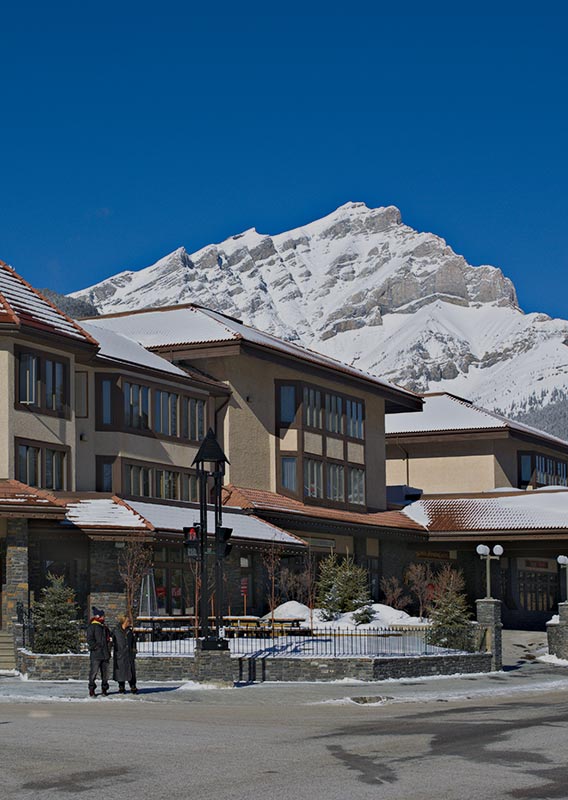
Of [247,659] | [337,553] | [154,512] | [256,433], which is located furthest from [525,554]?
[247,659]

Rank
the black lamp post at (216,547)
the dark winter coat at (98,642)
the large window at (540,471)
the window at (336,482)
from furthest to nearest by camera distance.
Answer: the large window at (540,471) < the window at (336,482) < the black lamp post at (216,547) < the dark winter coat at (98,642)

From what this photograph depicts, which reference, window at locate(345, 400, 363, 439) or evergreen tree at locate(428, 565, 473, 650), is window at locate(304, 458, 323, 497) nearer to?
window at locate(345, 400, 363, 439)

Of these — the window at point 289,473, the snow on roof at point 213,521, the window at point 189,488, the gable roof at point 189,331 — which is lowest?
the snow on roof at point 213,521

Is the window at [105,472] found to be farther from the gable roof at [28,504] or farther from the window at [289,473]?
the window at [289,473]

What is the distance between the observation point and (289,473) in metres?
54.2

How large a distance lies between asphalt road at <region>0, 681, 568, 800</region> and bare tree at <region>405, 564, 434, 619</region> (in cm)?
2737

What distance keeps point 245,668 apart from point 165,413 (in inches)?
669

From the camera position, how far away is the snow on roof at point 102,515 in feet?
130

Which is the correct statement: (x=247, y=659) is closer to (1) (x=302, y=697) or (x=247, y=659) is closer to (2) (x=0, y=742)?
(1) (x=302, y=697)

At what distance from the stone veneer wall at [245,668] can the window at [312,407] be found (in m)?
21.4

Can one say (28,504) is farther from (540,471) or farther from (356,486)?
(540,471)

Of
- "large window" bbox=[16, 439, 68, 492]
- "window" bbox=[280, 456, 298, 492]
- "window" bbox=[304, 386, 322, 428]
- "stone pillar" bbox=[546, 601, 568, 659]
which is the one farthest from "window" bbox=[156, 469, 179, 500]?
"stone pillar" bbox=[546, 601, 568, 659]

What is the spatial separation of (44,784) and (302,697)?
1387cm

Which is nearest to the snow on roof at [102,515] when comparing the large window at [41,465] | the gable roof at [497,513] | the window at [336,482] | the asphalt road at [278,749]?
the large window at [41,465]
